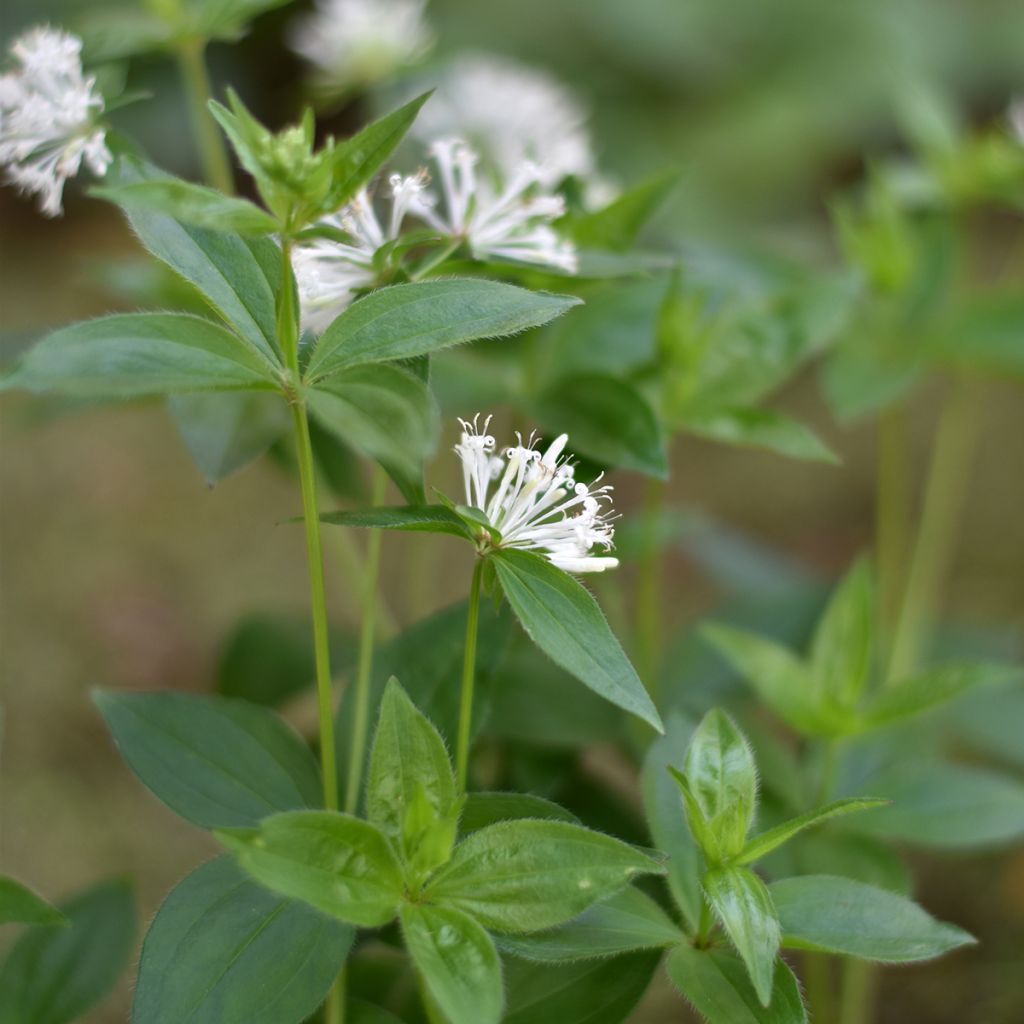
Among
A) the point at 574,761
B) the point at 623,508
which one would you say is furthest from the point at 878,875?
the point at 623,508

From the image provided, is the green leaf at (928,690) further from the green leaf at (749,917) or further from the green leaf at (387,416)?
the green leaf at (387,416)

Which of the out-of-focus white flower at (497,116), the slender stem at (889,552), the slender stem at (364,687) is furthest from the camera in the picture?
the slender stem at (889,552)

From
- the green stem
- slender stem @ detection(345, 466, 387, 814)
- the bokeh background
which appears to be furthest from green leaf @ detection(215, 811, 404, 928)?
the green stem

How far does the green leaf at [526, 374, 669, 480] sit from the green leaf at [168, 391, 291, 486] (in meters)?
0.21

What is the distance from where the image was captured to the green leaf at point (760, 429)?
89 cm

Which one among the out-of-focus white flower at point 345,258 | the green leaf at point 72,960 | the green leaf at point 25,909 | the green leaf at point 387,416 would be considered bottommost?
the green leaf at point 72,960

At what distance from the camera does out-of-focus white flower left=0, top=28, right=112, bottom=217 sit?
74 centimetres

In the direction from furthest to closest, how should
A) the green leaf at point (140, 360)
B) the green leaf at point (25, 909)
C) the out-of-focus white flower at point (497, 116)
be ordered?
1. the out-of-focus white flower at point (497, 116)
2. the green leaf at point (25, 909)
3. the green leaf at point (140, 360)

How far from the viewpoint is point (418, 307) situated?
661 millimetres

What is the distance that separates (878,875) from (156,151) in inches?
87.7

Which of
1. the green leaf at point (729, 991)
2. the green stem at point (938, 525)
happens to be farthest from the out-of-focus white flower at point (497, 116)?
the green leaf at point (729, 991)

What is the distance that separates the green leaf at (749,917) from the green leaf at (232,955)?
0.72 ft

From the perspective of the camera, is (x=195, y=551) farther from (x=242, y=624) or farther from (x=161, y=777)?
(x=161, y=777)

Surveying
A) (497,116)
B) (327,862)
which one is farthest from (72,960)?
(497,116)
